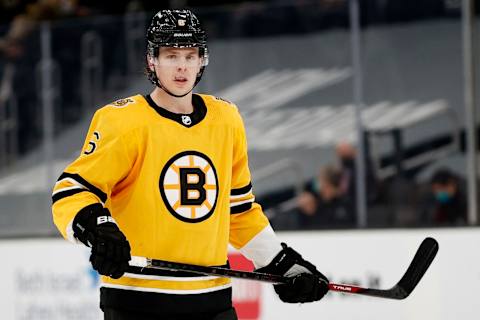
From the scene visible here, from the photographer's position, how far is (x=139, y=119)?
273 centimetres

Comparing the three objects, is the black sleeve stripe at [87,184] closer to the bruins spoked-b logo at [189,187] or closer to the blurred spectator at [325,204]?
the bruins spoked-b logo at [189,187]

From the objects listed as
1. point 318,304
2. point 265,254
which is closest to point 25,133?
point 318,304

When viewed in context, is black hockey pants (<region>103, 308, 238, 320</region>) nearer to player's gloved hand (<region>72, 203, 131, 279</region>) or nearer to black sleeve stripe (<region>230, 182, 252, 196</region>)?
player's gloved hand (<region>72, 203, 131, 279</region>)

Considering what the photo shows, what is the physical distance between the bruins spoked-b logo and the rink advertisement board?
7.04 feet

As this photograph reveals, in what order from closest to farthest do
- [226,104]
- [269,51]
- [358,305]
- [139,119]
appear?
[139,119], [226,104], [358,305], [269,51]

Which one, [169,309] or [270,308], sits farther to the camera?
[270,308]

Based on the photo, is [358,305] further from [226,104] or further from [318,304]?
[226,104]

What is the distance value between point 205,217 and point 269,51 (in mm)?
2958

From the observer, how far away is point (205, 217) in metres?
2.76

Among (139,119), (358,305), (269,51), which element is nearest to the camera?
(139,119)

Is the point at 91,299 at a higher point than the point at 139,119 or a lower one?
lower

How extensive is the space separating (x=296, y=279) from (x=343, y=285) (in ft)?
0.44

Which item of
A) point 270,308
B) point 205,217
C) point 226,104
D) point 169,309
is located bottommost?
point 270,308

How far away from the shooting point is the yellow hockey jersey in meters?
2.68
